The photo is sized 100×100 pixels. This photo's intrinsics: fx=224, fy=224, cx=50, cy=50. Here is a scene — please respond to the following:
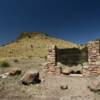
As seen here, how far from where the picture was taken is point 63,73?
15.0 metres

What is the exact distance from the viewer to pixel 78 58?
15.6m

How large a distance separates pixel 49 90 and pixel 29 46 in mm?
49385

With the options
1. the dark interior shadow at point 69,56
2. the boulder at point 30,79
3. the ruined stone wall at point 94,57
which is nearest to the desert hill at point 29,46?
the dark interior shadow at point 69,56

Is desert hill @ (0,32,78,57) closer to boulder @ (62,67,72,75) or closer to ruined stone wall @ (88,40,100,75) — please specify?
boulder @ (62,67,72,75)

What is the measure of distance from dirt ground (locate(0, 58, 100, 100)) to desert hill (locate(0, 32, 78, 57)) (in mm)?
37186

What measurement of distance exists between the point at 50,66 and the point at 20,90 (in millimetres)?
3707

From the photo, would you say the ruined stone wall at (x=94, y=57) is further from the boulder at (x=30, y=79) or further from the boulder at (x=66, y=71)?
the boulder at (x=30, y=79)

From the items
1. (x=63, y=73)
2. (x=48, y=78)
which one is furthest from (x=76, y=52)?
(x=48, y=78)

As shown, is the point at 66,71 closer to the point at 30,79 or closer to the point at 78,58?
the point at 78,58

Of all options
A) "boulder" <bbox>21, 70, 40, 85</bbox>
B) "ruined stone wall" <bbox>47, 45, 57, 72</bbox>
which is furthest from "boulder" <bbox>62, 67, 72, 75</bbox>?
"boulder" <bbox>21, 70, 40, 85</bbox>

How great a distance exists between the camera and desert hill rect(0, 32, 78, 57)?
181ft

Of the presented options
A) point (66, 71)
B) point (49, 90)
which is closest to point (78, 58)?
point (66, 71)

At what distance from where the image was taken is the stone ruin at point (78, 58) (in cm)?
1396

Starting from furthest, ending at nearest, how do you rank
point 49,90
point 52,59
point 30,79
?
point 52,59 < point 30,79 < point 49,90
